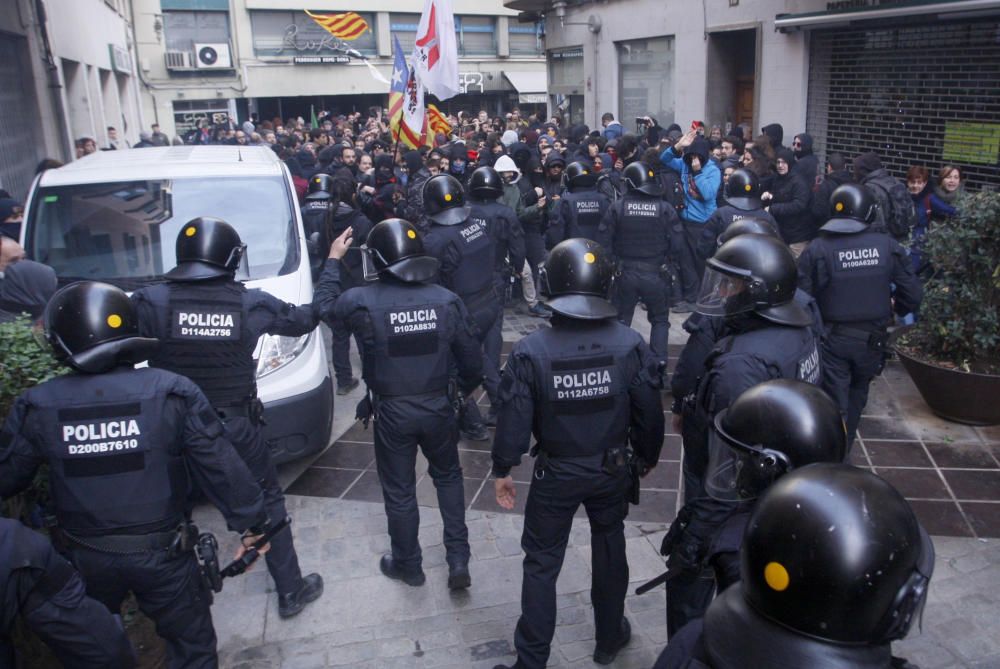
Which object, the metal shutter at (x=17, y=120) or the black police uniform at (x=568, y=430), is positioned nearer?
the black police uniform at (x=568, y=430)

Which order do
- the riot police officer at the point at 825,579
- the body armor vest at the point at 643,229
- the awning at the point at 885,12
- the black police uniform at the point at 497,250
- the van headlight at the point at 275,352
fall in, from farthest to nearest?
the awning at the point at 885,12, the body armor vest at the point at 643,229, the black police uniform at the point at 497,250, the van headlight at the point at 275,352, the riot police officer at the point at 825,579

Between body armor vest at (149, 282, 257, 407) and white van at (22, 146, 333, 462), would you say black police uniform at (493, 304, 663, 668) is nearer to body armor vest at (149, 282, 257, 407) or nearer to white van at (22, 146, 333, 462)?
body armor vest at (149, 282, 257, 407)

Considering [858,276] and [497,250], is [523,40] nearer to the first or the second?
[497,250]

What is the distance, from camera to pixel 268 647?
386 centimetres

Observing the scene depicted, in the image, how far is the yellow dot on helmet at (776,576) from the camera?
1354 millimetres

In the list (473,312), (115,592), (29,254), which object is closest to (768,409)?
(115,592)

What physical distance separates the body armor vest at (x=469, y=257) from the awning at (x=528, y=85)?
31464 millimetres

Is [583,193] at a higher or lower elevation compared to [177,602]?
higher

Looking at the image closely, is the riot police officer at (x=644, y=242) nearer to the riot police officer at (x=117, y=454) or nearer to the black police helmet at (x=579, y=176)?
the black police helmet at (x=579, y=176)

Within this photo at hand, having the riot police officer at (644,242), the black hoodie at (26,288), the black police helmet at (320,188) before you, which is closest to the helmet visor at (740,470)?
the riot police officer at (644,242)

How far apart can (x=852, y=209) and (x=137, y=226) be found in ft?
15.2

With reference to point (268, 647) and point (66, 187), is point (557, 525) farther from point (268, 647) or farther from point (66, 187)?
point (66, 187)

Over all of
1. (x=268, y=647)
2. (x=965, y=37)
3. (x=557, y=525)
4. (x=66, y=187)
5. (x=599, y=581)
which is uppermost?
(x=965, y=37)

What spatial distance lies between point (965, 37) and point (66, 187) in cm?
981
